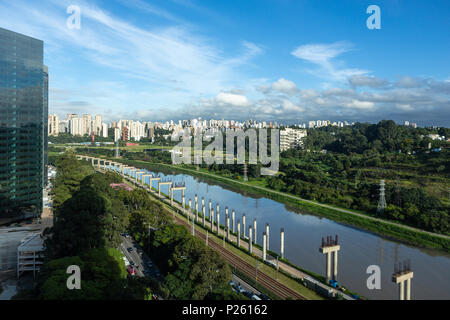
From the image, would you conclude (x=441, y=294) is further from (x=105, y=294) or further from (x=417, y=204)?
(x=105, y=294)

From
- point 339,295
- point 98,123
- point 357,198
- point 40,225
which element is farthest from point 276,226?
point 98,123

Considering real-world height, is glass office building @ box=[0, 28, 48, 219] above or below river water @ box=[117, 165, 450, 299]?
above

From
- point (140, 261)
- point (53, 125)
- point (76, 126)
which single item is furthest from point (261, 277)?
point (76, 126)

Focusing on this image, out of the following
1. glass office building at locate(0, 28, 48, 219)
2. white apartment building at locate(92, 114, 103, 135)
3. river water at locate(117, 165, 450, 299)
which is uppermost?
white apartment building at locate(92, 114, 103, 135)

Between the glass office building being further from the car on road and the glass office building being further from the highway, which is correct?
the car on road

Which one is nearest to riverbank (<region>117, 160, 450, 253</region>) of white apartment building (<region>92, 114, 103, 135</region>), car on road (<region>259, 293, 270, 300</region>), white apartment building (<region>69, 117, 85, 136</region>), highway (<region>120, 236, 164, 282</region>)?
car on road (<region>259, 293, 270, 300</region>)

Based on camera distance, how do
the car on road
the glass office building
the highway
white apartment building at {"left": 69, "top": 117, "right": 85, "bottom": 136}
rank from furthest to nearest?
white apartment building at {"left": 69, "top": 117, "right": 85, "bottom": 136} → the glass office building → the highway → the car on road

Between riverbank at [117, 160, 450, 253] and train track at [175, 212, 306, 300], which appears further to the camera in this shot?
riverbank at [117, 160, 450, 253]
